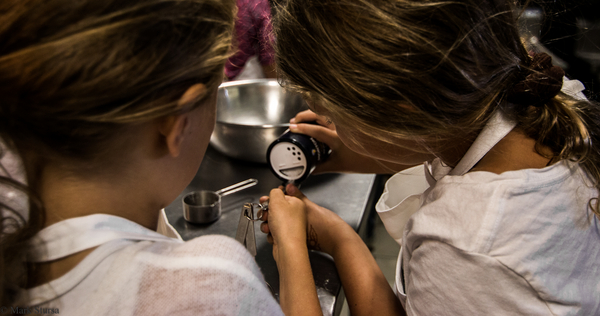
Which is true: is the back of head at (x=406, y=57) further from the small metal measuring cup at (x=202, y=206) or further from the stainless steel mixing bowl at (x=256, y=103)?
the stainless steel mixing bowl at (x=256, y=103)

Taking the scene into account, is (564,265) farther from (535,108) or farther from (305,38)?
→ (305,38)

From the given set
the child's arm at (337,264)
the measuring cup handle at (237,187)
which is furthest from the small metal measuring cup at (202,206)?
the child's arm at (337,264)

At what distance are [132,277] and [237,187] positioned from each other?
569mm

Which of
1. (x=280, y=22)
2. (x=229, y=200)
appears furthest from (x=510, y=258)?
(x=229, y=200)

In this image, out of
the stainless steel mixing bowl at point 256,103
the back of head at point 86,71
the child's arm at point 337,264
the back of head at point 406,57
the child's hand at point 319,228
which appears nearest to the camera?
the back of head at point 86,71

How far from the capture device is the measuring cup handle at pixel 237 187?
905 mm

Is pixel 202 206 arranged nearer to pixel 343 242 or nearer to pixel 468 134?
pixel 343 242

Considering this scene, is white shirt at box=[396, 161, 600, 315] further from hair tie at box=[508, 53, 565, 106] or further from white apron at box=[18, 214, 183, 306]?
white apron at box=[18, 214, 183, 306]

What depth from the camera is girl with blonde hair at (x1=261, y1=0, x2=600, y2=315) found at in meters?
0.49

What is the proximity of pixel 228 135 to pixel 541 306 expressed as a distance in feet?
2.33

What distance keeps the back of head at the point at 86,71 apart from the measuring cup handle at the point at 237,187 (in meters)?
0.50

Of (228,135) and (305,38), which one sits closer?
(305,38)

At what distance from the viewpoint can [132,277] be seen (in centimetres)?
37

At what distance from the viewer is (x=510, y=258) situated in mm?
481
